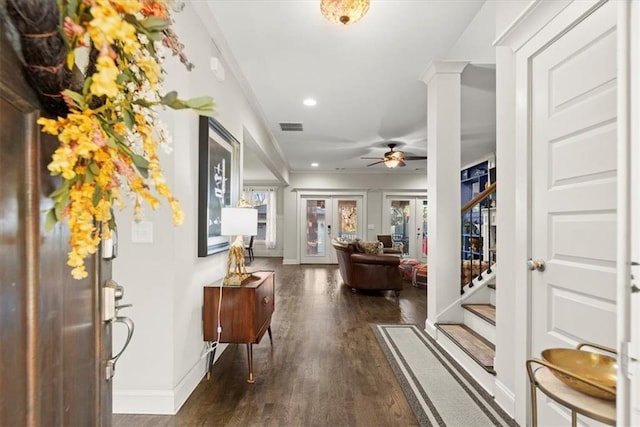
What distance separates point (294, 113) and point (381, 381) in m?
3.58

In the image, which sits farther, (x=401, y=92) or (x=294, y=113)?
(x=294, y=113)

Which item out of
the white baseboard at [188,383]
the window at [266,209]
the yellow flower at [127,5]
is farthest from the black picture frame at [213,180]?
the window at [266,209]

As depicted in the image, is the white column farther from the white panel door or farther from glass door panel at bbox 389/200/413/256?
glass door panel at bbox 389/200/413/256

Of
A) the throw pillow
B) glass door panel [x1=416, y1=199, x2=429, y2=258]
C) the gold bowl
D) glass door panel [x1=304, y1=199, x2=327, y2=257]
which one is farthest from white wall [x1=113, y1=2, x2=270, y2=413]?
glass door panel [x1=416, y1=199, x2=429, y2=258]

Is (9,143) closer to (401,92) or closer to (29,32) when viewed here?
A: (29,32)

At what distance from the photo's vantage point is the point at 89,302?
79 centimetres

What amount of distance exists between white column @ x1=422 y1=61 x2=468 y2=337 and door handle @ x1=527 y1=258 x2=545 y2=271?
1.51 meters

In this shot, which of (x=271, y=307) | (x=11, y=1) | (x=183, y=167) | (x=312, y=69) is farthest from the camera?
(x=312, y=69)

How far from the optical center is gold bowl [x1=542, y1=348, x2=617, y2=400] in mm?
1026

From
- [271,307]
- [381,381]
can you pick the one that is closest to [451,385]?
[381,381]

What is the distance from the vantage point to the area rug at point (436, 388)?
2.00 m

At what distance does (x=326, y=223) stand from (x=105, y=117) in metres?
9.09

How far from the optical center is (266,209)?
10859 mm

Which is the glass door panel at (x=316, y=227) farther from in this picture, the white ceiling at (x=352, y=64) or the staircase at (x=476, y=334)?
the staircase at (x=476, y=334)
